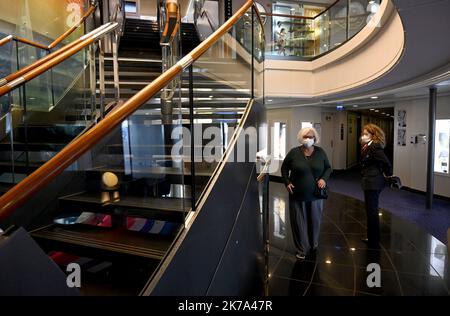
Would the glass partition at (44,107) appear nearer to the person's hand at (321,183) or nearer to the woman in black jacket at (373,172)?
the person's hand at (321,183)

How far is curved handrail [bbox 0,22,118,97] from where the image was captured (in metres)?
2.39

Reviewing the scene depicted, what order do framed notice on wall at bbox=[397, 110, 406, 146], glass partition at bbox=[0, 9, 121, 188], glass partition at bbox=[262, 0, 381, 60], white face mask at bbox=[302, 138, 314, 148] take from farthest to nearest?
framed notice on wall at bbox=[397, 110, 406, 146] → glass partition at bbox=[262, 0, 381, 60] → white face mask at bbox=[302, 138, 314, 148] → glass partition at bbox=[0, 9, 121, 188]

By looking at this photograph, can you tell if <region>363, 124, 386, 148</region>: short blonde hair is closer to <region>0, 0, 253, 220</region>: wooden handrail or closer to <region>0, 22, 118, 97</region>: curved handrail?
<region>0, 0, 253, 220</region>: wooden handrail

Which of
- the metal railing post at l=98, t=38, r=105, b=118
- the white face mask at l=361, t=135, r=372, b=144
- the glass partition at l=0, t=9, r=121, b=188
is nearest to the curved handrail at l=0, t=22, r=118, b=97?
the glass partition at l=0, t=9, r=121, b=188

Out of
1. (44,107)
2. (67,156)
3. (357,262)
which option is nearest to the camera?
(67,156)

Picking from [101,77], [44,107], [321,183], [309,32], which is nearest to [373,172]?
[321,183]

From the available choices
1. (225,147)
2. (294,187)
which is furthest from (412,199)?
(225,147)

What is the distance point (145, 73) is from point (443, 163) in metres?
7.38

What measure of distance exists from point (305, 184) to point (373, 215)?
4.06 ft

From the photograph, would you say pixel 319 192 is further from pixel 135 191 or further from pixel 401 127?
pixel 401 127

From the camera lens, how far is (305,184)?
11.9 feet

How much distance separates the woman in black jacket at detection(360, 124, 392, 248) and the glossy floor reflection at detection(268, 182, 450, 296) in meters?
0.30

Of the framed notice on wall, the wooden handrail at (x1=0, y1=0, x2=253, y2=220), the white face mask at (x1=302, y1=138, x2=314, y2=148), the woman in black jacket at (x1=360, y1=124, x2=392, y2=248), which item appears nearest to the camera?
the wooden handrail at (x1=0, y1=0, x2=253, y2=220)

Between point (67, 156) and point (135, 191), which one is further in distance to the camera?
point (135, 191)
